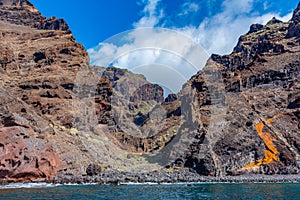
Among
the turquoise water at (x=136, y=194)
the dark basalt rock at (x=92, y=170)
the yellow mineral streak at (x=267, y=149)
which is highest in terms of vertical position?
the yellow mineral streak at (x=267, y=149)

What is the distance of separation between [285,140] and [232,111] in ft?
61.4

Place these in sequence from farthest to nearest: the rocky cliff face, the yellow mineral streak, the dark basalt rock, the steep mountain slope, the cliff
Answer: the rocky cliff face → the yellow mineral streak → the dark basalt rock → the cliff → the steep mountain slope

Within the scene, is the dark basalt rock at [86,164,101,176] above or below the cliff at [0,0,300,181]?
below

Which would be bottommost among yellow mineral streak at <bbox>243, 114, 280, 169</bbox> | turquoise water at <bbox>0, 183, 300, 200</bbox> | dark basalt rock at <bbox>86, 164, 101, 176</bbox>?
turquoise water at <bbox>0, 183, 300, 200</bbox>

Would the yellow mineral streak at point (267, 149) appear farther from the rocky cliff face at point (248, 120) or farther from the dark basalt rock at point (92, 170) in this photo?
the dark basalt rock at point (92, 170)

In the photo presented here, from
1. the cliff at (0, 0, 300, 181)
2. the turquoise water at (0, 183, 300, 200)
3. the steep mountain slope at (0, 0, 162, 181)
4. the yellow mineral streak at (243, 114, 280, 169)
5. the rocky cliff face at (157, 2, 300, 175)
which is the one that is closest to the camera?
the turquoise water at (0, 183, 300, 200)

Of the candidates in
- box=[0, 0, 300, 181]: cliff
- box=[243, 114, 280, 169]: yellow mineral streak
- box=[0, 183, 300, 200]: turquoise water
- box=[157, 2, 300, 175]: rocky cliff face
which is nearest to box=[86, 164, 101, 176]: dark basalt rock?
box=[0, 0, 300, 181]: cliff

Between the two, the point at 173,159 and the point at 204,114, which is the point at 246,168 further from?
the point at 204,114

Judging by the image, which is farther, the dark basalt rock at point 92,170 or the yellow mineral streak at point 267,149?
the yellow mineral streak at point 267,149

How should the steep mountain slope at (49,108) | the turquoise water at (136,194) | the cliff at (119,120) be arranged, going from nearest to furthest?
the turquoise water at (136,194) → the steep mountain slope at (49,108) → the cliff at (119,120)

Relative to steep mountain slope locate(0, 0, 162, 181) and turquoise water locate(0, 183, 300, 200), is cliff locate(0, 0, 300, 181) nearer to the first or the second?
steep mountain slope locate(0, 0, 162, 181)

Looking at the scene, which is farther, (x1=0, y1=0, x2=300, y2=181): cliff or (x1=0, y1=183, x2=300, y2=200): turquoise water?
(x1=0, y1=0, x2=300, y2=181): cliff

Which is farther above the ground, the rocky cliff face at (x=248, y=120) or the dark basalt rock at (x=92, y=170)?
the rocky cliff face at (x=248, y=120)

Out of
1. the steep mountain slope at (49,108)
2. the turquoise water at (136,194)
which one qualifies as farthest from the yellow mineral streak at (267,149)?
the turquoise water at (136,194)
